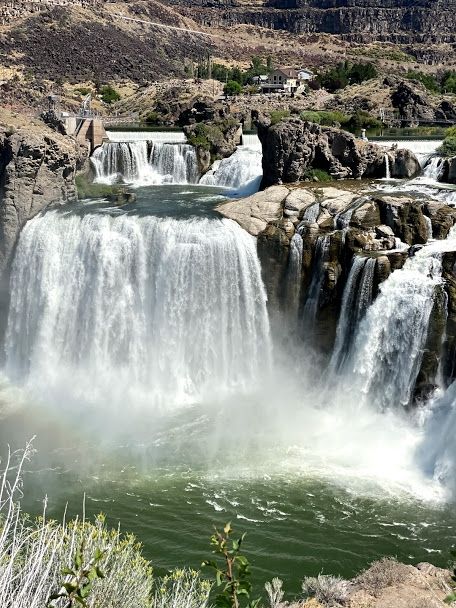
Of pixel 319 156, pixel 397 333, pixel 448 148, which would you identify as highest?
pixel 448 148

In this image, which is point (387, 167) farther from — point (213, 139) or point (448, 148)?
Answer: point (213, 139)

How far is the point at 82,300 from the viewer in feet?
82.5

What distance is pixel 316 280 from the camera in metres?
23.3

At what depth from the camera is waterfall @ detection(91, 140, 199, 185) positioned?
38.0 meters

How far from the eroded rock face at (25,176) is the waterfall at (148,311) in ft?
7.52

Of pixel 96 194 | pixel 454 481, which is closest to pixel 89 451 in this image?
pixel 454 481

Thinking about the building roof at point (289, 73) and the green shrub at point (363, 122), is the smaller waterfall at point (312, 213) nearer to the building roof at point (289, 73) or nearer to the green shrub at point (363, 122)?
the green shrub at point (363, 122)

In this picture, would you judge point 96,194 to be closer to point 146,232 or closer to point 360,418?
point 146,232

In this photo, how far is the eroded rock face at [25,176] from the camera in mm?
26922

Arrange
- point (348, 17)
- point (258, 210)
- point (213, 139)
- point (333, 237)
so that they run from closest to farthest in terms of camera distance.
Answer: point (333, 237), point (258, 210), point (213, 139), point (348, 17)

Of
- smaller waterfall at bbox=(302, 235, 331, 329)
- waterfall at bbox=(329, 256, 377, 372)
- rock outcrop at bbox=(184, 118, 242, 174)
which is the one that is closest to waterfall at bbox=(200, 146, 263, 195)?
rock outcrop at bbox=(184, 118, 242, 174)

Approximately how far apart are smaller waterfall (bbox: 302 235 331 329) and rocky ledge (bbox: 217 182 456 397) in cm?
4

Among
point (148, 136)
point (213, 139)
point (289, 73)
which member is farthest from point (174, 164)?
point (289, 73)

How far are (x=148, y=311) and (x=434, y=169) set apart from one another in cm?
1654
